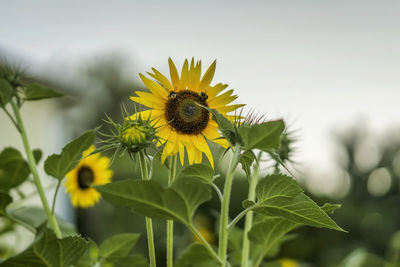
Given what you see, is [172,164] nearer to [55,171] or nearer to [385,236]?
[55,171]

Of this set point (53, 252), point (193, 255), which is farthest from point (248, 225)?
point (53, 252)

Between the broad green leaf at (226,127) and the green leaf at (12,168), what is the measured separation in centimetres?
20

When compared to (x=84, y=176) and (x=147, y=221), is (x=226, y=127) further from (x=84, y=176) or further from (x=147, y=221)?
(x=84, y=176)

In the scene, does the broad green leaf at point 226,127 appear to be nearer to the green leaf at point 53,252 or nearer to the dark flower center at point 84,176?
the green leaf at point 53,252

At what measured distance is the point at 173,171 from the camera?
0.32 m

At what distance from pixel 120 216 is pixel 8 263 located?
3.94m

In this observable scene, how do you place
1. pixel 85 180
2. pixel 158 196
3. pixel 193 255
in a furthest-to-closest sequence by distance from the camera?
pixel 85 180 → pixel 193 255 → pixel 158 196

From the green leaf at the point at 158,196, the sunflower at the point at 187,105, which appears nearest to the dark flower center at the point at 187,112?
the sunflower at the point at 187,105

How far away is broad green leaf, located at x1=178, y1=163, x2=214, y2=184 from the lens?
272 mm

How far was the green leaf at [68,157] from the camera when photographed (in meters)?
0.32

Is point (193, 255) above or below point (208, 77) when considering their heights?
below

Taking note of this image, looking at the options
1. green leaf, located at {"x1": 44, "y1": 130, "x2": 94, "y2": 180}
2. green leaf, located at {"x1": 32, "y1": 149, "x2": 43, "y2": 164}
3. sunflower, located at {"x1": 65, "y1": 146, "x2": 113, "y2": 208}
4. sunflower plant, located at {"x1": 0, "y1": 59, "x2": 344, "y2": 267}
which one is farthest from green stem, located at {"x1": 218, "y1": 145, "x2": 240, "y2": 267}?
sunflower, located at {"x1": 65, "y1": 146, "x2": 113, "y2": 208}

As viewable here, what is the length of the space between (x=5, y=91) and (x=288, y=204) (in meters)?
0.20

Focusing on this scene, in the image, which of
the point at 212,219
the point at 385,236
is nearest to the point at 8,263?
the point at 212,219
